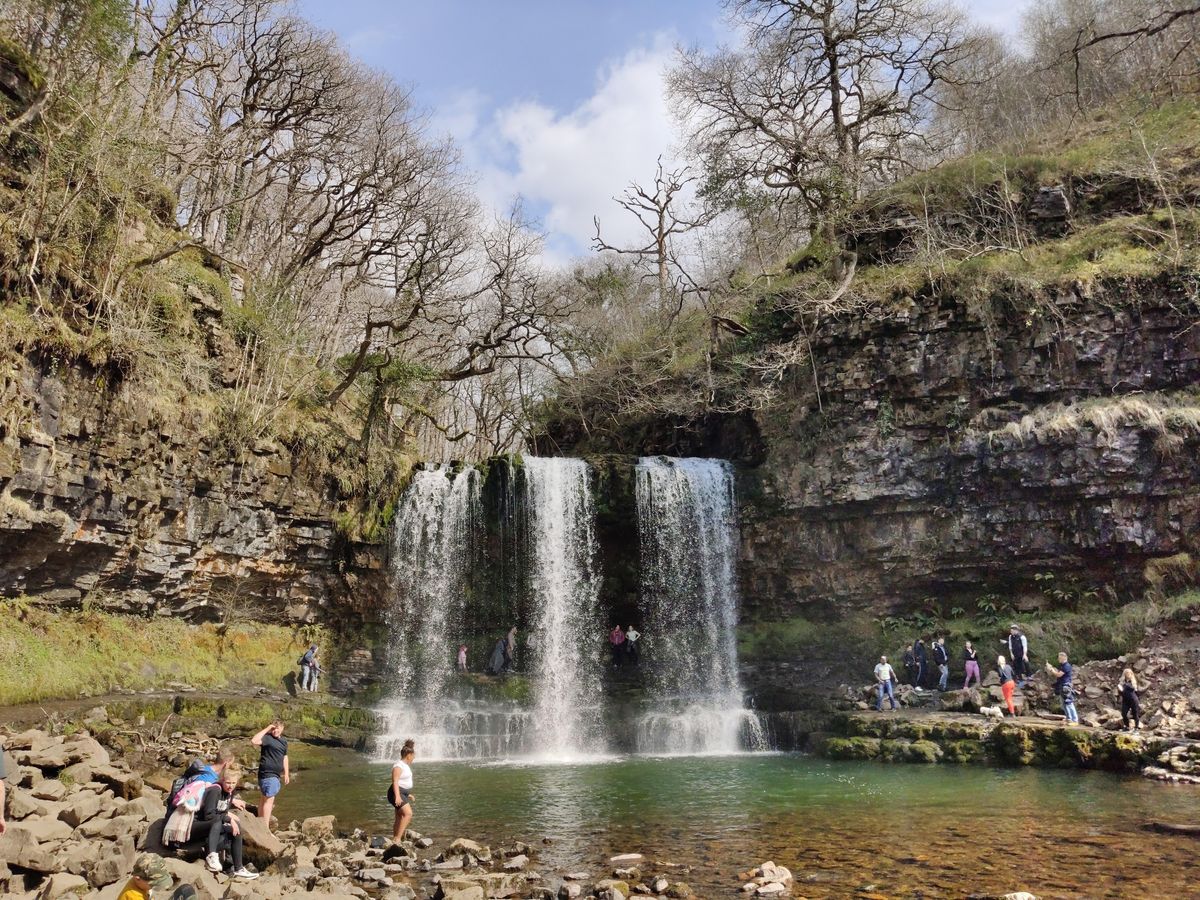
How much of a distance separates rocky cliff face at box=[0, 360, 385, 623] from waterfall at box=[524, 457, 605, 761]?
428cm

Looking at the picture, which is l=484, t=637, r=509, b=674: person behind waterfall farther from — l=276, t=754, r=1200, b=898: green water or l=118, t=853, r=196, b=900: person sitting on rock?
l=118, t=853, r=196, b=900: person sitting on rock

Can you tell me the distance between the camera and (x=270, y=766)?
8.48 meters

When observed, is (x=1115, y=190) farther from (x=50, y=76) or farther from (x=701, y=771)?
(x=50, y=76)

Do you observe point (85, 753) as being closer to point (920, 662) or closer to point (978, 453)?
point (920, 662)

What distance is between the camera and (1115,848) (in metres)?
7.46

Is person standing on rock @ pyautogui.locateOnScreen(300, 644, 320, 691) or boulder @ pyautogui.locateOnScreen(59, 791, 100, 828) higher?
person standing on rock @ pyautogui.locateOnScreen(300, 644, 320, 691)

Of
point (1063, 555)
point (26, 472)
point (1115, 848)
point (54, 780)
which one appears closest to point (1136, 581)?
point (1063, 555)

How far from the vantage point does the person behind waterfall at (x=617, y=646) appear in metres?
20.2

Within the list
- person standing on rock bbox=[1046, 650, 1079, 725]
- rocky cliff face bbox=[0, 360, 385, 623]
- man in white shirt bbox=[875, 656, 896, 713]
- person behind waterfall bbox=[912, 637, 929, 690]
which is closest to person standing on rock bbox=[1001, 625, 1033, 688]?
person standing on rock bbox=[1046, 650, 1079, 725]

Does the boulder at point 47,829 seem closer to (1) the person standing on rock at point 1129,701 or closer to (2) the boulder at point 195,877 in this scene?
(2) the boulder at point 195,877

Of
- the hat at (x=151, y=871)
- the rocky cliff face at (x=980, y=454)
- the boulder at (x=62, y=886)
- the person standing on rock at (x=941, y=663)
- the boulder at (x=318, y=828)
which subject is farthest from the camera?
the person standing on rock at (x=941, y=663)

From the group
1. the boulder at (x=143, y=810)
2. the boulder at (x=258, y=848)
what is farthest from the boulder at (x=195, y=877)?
the boulder at (x=143, y=810)

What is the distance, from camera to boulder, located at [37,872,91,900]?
4.86 m

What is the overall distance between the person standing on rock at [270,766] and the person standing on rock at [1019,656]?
571 inches
